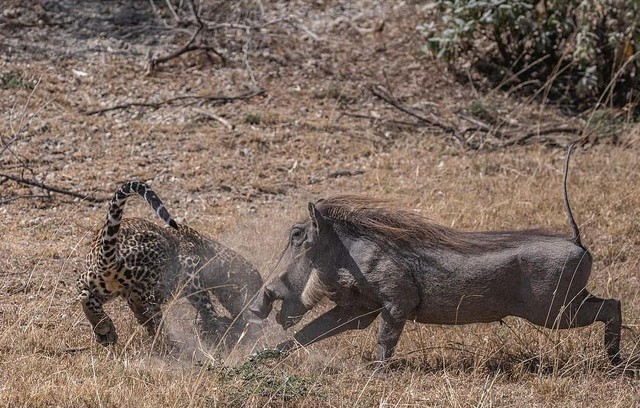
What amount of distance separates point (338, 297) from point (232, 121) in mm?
4551

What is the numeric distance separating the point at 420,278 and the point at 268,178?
3.57 metres

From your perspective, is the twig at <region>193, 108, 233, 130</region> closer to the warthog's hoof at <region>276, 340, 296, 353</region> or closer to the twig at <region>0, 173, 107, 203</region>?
the twig at <region>0, 173, 107, 203</region>

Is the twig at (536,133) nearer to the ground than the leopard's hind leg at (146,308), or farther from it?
nearer to the ground

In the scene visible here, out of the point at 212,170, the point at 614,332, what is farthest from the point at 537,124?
the point at 614,332

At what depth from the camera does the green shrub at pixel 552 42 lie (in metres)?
10.2

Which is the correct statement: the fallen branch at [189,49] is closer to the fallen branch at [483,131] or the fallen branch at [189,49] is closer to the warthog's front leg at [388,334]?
the fallen branch at [483,131]

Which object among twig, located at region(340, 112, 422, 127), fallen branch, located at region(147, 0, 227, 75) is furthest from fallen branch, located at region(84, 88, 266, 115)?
twig, located at region(340, 112, 422, 127)

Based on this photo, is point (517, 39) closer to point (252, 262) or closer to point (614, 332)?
point (252, 262)

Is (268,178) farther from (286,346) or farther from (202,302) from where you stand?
(286,346)

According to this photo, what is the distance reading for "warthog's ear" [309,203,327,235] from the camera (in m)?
5.49

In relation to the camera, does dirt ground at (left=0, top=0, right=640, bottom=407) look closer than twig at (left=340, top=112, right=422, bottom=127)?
Yes

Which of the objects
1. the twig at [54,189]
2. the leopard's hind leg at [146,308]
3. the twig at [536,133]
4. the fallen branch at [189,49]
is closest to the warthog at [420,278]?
the leopard's hind leg at [146,308]

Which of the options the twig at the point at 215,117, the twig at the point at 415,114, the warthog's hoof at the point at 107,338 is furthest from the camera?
the twig at the point at 415,114

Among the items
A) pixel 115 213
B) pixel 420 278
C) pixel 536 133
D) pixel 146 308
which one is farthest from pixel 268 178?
pixel 420 278
